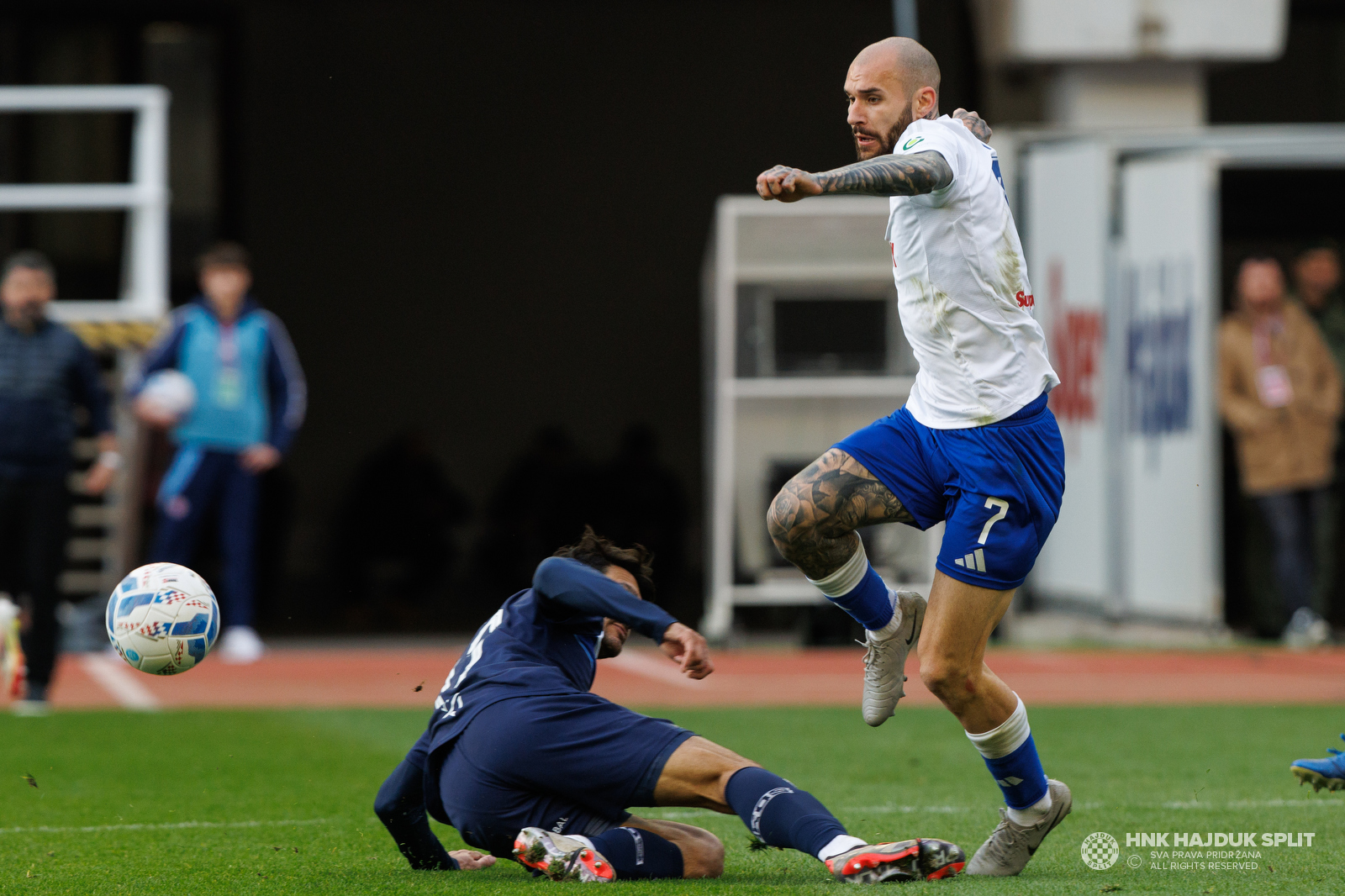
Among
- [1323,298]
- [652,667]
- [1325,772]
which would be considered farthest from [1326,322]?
[1325,772]

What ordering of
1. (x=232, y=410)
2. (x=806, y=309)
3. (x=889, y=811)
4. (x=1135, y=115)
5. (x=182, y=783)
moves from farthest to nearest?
(x=806, y=309), (x=1135, y=115), (x=232, y=410), (x=182, y=783), (x=889, y=811)

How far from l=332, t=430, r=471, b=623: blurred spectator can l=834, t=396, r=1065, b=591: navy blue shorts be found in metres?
12.7

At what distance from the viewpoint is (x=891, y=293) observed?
12844 millimetres

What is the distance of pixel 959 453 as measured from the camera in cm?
482

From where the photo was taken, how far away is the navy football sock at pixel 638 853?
15.1ft

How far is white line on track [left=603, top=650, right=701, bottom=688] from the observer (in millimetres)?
11234

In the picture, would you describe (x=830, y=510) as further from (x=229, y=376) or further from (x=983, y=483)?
(x=229, y=376)

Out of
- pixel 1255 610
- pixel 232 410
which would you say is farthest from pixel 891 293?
pixel 232 410

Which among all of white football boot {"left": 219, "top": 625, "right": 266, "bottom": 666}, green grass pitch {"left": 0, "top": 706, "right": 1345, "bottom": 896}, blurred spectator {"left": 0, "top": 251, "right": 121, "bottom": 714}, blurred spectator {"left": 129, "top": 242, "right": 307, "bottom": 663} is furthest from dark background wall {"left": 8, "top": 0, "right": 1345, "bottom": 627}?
green grass pitch {"left": 0, "top": 706, "right": 1345, "bottom": 896}

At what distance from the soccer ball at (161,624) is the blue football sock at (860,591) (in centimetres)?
181

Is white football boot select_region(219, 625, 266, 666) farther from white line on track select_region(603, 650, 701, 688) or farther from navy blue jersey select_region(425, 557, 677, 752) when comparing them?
navy blue jersey select_region(425, 557, 677, 752)

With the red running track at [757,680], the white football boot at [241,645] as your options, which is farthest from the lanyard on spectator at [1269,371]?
the white football boot at [241,645]

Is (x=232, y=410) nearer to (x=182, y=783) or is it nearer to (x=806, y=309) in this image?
(x=182, y=783)

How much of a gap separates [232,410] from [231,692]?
6.94 feet
